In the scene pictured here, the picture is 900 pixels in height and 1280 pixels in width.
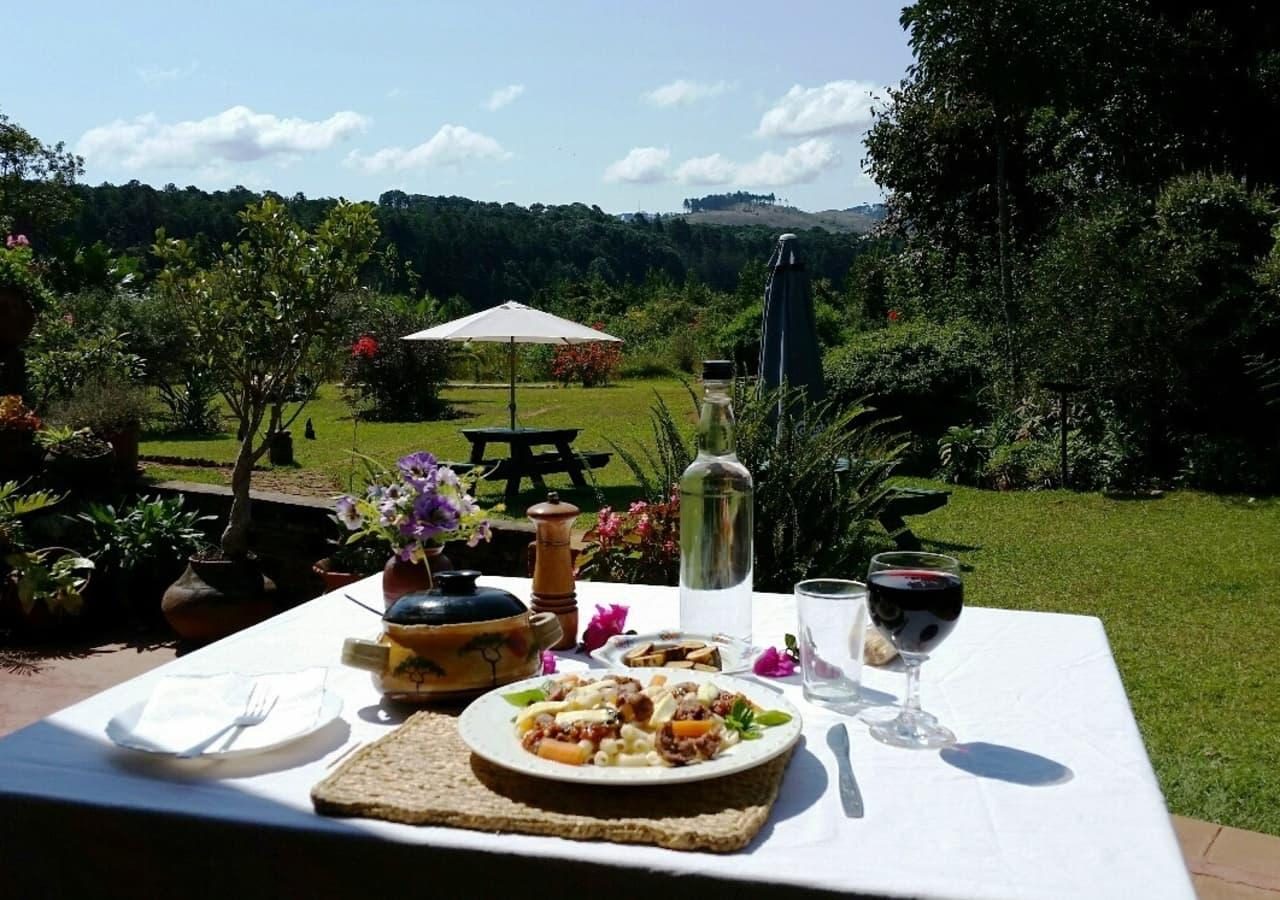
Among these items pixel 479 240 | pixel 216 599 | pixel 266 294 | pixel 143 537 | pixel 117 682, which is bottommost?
pixel 117 682

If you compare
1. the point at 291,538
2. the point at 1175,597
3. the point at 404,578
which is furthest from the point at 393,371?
the point at 404,578

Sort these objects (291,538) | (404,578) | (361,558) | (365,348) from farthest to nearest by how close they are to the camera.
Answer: (365,348) → (291,538) → (361,558) → (404,578)

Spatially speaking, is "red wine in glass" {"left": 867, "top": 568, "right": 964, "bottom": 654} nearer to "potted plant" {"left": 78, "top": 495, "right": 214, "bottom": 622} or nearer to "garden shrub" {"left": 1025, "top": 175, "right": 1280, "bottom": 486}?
"potted plant" {"left": 78, "top": 495, "right": 214, "bottom": 622}

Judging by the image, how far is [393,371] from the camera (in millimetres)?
14438

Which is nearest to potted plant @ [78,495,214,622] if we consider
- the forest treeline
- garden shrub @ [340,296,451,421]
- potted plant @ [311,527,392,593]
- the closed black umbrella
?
potted plant @ [311,527,392,593]

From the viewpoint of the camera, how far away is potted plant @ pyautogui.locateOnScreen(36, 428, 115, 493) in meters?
5.55

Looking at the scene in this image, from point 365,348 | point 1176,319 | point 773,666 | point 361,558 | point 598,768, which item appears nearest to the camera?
point 598,768

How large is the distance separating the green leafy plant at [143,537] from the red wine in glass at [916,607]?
4.45m

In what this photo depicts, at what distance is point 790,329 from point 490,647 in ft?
16.2

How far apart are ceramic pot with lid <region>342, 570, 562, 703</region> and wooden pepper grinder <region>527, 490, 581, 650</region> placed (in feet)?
0.76

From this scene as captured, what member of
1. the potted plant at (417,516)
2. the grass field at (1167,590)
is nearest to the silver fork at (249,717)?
the potted plant at (417,516)

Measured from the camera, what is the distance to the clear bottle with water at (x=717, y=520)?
1.60 meters

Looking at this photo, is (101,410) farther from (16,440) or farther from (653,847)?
(653,847)

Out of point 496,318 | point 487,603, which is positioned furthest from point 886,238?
point 487,603
